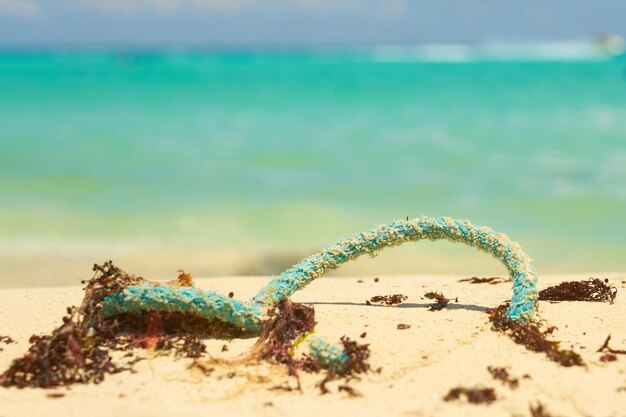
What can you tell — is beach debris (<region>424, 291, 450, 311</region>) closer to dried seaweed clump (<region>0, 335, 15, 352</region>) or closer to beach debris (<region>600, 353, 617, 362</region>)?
beach debris (<region>600, 353, 617, 362</region>)

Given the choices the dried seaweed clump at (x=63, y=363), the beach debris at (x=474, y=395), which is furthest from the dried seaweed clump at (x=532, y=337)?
the dried seaweed clump at (x=63, y=363)

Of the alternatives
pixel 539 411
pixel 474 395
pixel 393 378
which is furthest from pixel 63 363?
pixel 539 411

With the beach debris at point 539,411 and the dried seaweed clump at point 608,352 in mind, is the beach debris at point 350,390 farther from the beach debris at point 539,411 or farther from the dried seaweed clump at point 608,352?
the dried seaweed clump at point 608,352

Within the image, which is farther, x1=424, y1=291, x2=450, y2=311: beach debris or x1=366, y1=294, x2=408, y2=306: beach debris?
x1=366, y1=294, x2=408, y2=306: beach debris

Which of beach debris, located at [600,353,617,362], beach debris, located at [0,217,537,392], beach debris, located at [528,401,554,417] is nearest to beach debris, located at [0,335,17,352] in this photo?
beach debris, located at [0,217,537,392]

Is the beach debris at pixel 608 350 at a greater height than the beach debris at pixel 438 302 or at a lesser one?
lesser
